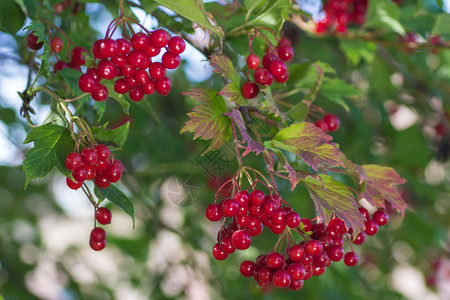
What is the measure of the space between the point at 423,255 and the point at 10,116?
1.85m

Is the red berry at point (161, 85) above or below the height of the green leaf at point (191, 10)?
below

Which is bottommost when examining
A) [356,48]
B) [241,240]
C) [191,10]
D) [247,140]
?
[356,48]

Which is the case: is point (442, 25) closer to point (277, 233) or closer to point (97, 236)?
point (277, 233)

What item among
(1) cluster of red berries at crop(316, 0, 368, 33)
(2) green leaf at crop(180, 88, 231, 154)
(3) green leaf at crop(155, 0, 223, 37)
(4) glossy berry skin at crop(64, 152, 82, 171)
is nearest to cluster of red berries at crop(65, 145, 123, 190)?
(4) glossy berry skin at crop(64, 152, 82, 171)

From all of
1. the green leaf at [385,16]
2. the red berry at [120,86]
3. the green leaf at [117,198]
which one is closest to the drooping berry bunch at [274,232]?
the green leaf at [117,198]

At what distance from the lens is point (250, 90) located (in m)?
0.75

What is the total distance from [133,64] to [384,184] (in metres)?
0.44

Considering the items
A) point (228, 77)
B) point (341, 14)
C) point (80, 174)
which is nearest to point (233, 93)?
point (228, 77)

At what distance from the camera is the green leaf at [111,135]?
0.76 metres

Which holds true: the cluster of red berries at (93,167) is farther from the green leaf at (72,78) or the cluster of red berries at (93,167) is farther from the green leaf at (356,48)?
the green leaf at (356,48)

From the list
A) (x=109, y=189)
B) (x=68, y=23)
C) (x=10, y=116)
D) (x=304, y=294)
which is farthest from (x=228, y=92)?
(x=304, y=294)

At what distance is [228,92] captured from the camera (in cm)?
70

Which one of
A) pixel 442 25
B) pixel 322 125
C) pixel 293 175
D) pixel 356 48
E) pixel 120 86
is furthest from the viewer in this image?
pixel 356 48

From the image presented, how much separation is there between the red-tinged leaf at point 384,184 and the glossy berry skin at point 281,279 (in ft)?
0.66
